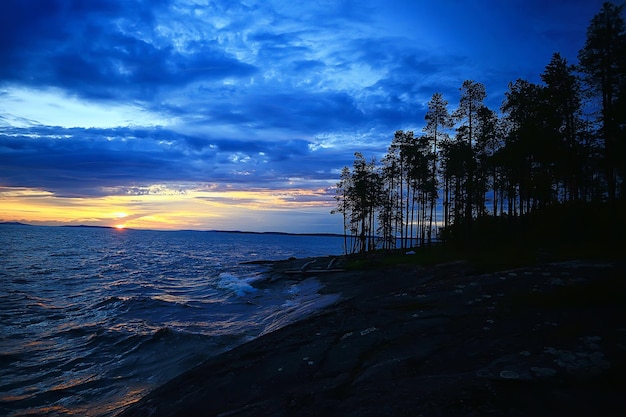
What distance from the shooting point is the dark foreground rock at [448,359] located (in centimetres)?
492

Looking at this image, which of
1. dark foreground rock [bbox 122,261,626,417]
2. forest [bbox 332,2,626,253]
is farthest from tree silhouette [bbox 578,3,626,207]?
dark foreground rock [bbox 122,261,626,417]

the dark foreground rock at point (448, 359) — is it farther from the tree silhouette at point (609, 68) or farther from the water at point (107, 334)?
the tree silhouette at point (609, 68)

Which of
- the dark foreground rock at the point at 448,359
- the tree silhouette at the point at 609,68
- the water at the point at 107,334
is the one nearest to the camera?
the dark foreground rock at the point at 448,359

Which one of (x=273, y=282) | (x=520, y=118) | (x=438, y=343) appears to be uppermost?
(x=520, y=118)

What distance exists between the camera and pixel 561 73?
27109 millimetres

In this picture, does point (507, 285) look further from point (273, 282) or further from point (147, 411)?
point (273, 282)

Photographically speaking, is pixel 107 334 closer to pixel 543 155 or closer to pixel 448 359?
pixel 448 359

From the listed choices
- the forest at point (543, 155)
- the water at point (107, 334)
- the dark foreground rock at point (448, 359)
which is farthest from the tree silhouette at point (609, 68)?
the water at point (107, 334)

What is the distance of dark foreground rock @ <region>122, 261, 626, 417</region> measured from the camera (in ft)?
16.1

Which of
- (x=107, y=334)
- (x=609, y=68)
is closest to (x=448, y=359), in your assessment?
(x=107, y=334)

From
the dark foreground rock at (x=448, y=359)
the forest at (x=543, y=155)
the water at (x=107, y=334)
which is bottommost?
the water at (x=107, y=334)

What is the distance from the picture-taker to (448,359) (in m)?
6.68

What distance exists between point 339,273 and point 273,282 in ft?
→ 25.5

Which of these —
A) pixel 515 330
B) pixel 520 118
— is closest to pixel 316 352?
pixel 515 330
